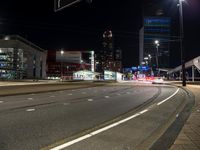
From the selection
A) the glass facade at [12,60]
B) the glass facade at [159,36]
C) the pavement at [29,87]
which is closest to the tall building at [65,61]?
the glass facade at [12,60]

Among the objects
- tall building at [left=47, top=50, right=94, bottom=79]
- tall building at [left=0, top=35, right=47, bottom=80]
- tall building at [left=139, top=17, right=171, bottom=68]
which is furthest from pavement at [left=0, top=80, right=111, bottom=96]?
tall building at [left=139, top=17, right=171, bottom=68]

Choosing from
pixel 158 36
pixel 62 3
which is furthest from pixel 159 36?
pixel 62 3

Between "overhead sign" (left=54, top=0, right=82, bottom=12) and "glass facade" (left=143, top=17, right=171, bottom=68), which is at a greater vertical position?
"glass facade" (left=143, top=17, right=171, bottom=68)

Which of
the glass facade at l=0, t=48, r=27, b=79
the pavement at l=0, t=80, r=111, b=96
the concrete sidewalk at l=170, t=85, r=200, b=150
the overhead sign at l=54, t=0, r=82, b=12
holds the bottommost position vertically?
the concrete sidewalk at l=170, t=85, r=200, b=150

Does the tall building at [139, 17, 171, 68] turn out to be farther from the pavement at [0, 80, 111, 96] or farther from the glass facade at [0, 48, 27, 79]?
the pavement at [0, 80, 111, 96]

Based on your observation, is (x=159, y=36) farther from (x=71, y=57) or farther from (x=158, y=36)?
(x=71, y=57)

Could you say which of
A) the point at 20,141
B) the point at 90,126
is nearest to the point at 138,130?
the point at 90,126

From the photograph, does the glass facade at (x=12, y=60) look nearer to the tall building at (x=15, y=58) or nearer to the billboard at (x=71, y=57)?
the tall building at (x=15, y=58)

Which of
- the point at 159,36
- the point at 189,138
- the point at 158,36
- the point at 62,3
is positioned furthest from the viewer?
the point at 158,36

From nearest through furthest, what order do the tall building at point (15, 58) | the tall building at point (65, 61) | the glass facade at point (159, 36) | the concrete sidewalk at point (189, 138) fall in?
1. the concrete sidewalk at point (189, 138)
2. the tall building at point (15, 58)
3. the tall building at point (65, 61)
4. the glass facade at point (159, 36)

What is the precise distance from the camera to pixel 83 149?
6031 millimetres

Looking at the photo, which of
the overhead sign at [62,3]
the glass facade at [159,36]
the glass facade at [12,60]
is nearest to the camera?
the overhead sign at [62,3]

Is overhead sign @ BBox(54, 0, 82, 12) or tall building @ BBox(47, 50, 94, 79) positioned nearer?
overhead sign @ BBox(54, 0, 82, 12)

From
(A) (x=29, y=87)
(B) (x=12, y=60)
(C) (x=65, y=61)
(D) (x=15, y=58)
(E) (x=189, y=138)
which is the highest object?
(C) (x=65, y=61)
